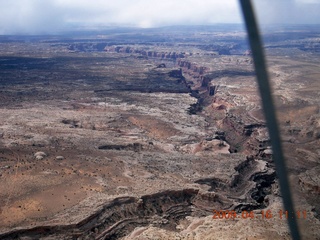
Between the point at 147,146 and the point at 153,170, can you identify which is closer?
the point at 153,170

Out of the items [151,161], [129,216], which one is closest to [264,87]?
[129,216]

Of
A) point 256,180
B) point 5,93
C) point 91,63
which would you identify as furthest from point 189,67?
point 256,180

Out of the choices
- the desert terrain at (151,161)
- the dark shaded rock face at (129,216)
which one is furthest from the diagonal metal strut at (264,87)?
the dark shaded rock face at (129,216)

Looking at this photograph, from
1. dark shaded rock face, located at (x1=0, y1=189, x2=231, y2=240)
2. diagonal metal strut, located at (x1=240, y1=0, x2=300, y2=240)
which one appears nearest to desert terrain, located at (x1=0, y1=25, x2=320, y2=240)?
dark shaded rock face, located at (x1=0, y1=189, x2=231, y2=240)

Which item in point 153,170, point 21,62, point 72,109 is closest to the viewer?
point 153,170

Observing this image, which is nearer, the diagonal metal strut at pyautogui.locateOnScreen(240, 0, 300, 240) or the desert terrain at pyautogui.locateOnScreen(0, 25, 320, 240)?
the diagonal metal strut at pyautogui.locateOnScreen(240, 0, 300, 240)

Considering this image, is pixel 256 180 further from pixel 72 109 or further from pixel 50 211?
pixel 72 109

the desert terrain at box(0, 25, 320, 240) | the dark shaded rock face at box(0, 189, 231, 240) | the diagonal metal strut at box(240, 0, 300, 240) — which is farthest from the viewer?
the desert terrain at box(0, 25, 320, 240)

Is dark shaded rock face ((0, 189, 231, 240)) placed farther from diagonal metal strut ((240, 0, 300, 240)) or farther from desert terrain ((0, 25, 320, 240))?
diagonal metal strut ((240, 0, 300, 240))

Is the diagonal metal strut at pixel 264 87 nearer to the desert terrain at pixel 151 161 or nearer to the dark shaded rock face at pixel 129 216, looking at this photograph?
the desert terrain at pixel 151 161
